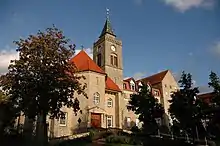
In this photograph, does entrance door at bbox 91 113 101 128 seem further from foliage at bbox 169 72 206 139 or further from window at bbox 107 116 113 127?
foliage at bbox 169 72 206 139

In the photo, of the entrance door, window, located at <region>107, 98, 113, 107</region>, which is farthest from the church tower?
the entrance door

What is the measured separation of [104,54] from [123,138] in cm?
2655

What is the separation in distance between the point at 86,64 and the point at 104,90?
5083 millimetres

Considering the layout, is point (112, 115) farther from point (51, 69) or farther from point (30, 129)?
point (51, 69)

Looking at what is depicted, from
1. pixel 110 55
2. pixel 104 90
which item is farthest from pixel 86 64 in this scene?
pixel 110 55

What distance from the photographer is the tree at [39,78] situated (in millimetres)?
24078

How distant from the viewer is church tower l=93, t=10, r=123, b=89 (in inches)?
2059

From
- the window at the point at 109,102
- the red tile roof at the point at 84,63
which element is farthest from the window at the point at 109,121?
the red tile roof at the point at 84,63

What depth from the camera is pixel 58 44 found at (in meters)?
25.7

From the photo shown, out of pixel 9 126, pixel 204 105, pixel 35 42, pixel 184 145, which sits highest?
pixel 35 42

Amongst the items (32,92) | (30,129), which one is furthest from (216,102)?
(30,129)

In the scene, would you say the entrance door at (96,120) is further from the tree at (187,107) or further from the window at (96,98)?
the tree at (187,107)

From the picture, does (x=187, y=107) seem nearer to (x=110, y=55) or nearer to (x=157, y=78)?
(x=110, y=55)

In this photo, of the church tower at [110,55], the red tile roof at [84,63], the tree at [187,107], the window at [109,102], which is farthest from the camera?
the church tower at [110,55]
